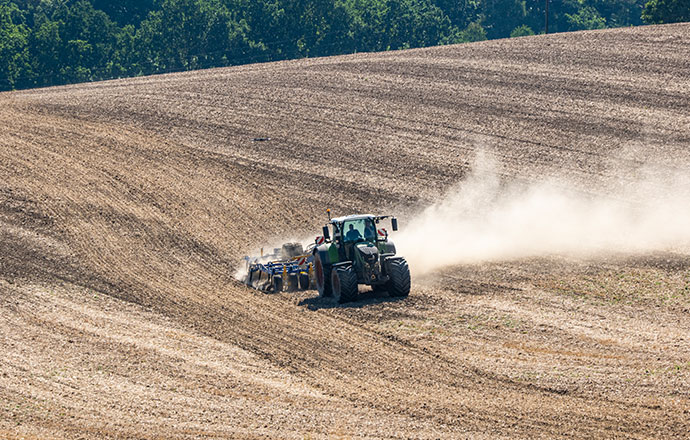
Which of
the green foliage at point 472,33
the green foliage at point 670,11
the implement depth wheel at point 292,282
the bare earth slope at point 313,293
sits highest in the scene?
the green foliage at point 670,11

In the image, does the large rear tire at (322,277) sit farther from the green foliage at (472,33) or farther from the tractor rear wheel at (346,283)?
the green foliage at (472,33)

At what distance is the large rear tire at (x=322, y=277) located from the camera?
84.5 feet

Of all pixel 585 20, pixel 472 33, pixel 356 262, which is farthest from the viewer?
pixel 585 20

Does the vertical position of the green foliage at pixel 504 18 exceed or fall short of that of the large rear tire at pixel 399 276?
it exceeds it

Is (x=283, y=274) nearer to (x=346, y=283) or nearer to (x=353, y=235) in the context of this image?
(x=353, y=235)

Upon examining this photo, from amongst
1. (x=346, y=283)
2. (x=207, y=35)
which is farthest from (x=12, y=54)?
(x=346, y=283)

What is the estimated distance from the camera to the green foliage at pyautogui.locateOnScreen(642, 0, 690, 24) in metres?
96.2

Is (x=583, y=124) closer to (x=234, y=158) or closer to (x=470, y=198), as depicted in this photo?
(x=470, y=198)

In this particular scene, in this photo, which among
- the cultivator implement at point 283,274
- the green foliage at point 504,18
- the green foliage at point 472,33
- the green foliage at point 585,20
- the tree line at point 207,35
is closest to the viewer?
the cultivator implement at point 283,274

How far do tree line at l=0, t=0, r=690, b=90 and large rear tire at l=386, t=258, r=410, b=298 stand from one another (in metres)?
82.1

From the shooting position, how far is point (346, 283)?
24500 millimetres

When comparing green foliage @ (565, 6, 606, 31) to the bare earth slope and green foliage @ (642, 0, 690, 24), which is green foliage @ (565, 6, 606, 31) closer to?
green foliage @ (642, 0, 690, 24)

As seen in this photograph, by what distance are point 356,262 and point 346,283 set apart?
1028mm

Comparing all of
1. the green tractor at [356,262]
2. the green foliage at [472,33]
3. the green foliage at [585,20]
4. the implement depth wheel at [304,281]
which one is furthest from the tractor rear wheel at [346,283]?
the green foliage at [585,20]
